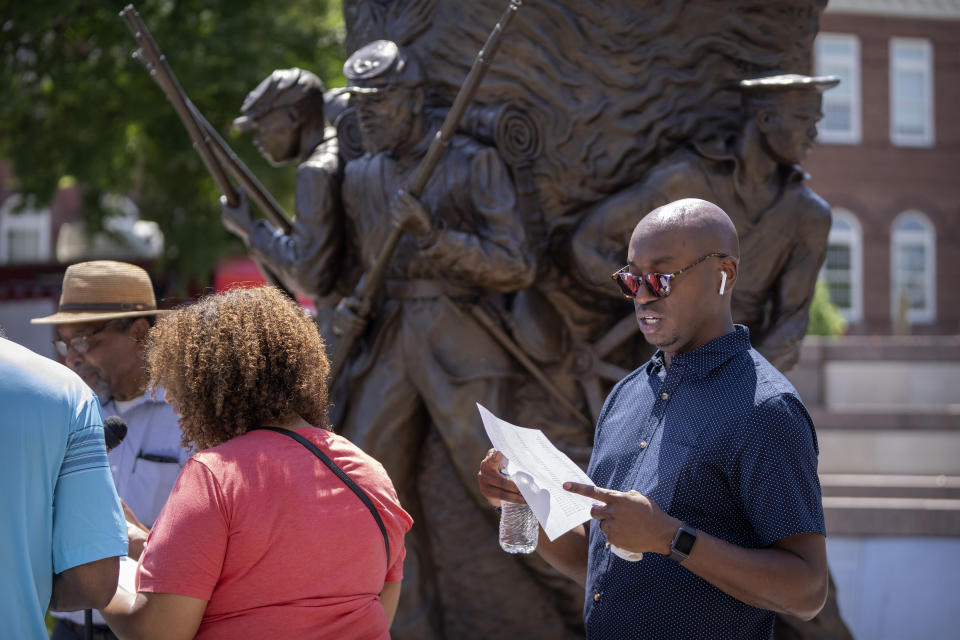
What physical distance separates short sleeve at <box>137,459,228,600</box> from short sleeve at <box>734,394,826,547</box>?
102 cm

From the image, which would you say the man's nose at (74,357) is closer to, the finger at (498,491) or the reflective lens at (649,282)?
the finger at (498,491)

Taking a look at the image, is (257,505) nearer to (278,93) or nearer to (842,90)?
(278,93)

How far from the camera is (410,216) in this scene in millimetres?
4496

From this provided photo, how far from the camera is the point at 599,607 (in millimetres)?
2377

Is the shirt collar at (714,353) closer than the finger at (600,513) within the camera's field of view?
No

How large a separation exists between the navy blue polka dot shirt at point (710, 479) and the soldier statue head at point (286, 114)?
3.37 meters

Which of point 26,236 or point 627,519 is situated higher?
point 26,236

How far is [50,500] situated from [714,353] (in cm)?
136

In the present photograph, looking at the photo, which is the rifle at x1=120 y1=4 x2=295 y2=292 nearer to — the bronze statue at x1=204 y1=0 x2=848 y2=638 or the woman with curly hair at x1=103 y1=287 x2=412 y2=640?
the bronze statue at x1=204 y1=0 x2=848 y2=638

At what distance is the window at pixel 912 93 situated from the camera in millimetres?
26375

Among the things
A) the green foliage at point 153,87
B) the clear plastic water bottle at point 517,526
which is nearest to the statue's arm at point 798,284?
the clear plastic water bottle at point 517,526

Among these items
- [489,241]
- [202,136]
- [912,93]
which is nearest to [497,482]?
[489,241]

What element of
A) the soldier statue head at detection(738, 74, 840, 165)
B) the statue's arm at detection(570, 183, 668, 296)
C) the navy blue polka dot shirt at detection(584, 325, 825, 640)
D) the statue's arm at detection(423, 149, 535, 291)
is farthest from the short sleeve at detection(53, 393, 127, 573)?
the soldier statue head at detection(738, 74, 840, 165)

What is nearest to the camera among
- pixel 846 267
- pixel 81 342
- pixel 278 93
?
pixel 81 342
